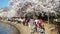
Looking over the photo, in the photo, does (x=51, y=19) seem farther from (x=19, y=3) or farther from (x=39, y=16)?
(x=19, y=3)

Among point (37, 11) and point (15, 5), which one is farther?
point (15, 5)

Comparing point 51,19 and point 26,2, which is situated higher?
point 26,2

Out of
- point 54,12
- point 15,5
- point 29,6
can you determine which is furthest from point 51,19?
point 15,5

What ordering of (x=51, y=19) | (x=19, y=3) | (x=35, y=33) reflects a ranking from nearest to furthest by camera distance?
(x=35, y=33) → (x=51, y=19) → (x=19, y=3)

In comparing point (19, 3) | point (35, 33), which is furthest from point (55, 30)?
point (19, 3)

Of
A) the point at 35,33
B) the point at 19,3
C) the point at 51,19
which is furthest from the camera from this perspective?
the point at 19,3

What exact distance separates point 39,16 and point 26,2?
245 cm

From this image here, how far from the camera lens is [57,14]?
31422mm

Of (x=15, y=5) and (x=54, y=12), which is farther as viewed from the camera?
(x=15, y=5)

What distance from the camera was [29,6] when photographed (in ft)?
103

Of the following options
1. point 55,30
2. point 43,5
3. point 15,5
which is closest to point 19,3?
point 15,5

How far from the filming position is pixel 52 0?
1220 inches

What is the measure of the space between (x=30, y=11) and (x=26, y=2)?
1223 mm

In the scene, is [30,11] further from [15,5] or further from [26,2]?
[15,5]
